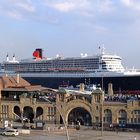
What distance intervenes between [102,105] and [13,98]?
64.6 ft

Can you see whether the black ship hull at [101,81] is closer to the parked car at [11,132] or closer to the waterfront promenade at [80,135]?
the waterfront promenade at [80,135]

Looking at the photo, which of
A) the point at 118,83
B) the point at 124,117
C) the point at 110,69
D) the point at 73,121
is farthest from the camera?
the point at 110,69

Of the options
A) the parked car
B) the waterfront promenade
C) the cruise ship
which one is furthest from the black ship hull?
the parked car

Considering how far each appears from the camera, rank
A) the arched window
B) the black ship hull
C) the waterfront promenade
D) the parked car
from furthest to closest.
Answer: the black ship hull → the arched window → the parked car → the waterfront promenade

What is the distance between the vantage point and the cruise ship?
5600 inches

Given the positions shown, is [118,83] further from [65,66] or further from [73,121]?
[73,121]

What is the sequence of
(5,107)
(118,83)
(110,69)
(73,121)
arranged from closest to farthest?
(73,121)
(5,107)
(118,83)
(110,69)

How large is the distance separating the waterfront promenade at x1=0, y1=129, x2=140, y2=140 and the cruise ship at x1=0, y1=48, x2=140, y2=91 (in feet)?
208

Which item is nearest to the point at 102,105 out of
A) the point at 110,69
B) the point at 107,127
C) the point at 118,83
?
the point at 107,127

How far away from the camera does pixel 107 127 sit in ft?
251

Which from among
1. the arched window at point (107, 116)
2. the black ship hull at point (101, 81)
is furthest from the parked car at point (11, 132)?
the black ship hull at point (101, 81)

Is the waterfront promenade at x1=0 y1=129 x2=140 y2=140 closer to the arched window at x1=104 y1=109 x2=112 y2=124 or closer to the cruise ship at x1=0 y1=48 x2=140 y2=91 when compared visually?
the arched window at x1=104 y1=109 x2=112 y2=124

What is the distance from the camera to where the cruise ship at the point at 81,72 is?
142 metres

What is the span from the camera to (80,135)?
230ft
